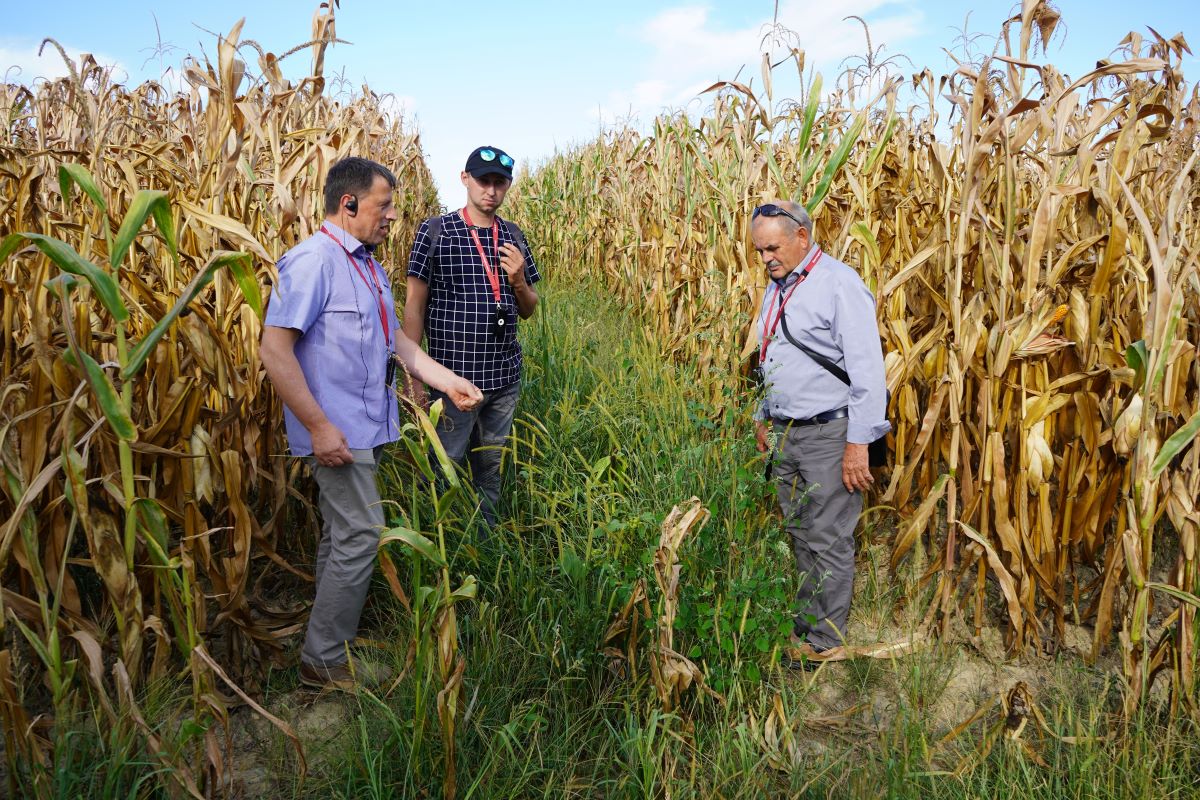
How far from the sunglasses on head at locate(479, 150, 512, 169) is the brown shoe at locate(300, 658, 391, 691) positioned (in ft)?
7.14

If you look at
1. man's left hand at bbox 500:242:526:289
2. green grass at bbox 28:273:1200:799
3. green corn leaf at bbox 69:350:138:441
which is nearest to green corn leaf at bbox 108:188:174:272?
green corn leaf at bbox 69:350:138:441

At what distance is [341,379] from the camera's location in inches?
109

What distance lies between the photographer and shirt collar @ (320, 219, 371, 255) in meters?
2.80

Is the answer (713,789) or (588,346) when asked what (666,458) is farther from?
(588,346)

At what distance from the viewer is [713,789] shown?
90.1 inches

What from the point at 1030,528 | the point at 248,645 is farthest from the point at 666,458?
the point at 248,645

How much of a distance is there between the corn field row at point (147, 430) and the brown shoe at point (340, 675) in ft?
0.63

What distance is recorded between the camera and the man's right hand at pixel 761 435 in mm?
3518

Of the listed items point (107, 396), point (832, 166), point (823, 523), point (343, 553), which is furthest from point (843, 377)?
point (107, 396)

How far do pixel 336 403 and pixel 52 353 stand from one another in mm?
829

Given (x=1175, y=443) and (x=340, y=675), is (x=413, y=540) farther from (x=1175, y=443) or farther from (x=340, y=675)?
(x=1175, y=443)

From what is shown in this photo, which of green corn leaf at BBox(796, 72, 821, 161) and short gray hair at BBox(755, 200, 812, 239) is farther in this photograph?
green corn leaf at BBox(796, 72, 821, 161)

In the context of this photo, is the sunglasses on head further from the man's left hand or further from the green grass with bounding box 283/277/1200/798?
the green grass with bounding box 283/277/1200/798

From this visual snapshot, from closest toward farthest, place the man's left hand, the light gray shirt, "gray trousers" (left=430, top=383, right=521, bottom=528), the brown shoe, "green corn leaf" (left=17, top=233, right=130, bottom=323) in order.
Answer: "green corn leaf" (left=17, top=233, right=130, bottom=323) < the brown shoe < the light gray shirt < the man's left hand < "gray trousers" (left=430, top=383, right=521, bottom=528)
